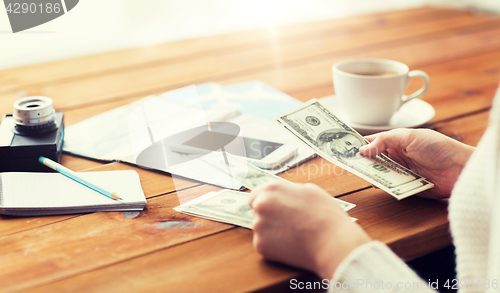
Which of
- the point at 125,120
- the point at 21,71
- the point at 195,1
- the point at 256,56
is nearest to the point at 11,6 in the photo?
the point at 21,71

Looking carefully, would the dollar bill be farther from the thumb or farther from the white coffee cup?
the white coffee cup

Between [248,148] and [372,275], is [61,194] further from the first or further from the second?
[372,275]

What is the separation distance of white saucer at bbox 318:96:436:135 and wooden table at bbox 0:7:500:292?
1.2 inches

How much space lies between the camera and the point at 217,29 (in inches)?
110

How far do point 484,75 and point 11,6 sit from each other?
188 cm

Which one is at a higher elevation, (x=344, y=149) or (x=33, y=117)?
(x=33, y=117)

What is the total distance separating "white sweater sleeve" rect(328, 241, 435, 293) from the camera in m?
0.50

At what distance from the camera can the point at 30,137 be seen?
81 cm

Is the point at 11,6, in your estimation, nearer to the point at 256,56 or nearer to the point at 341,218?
the point at 256,56

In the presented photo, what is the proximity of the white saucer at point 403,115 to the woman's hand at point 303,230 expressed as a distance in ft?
1.24

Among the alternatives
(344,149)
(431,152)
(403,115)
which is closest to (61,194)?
(344,149)

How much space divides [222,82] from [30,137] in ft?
1.82

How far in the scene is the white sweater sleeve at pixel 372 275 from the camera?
0.50 meters

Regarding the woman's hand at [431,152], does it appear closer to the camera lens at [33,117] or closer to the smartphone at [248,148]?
the smartphone at [248,148]
